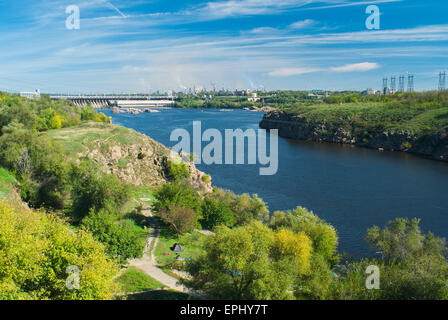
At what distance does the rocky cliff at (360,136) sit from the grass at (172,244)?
67710 millimetres

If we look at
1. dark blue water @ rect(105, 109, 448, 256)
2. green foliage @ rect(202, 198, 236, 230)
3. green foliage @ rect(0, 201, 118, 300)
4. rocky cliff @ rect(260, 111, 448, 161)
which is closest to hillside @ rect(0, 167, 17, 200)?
green foliage @ rect(0, 201, 118, 300)

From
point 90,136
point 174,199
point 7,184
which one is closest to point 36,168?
point 7,184

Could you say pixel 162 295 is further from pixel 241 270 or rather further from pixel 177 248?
pixel 177 248

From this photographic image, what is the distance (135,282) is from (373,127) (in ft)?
308

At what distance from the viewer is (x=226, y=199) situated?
124 ft

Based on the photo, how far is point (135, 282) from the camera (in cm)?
2042

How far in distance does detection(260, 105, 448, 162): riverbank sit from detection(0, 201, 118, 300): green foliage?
260 ft

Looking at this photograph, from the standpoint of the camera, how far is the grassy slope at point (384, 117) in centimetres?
8969

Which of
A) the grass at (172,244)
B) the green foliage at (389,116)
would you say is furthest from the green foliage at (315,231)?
the green foliage at (389,116)

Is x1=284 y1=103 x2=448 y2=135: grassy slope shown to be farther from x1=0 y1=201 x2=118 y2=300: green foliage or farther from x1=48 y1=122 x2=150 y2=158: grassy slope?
x1=0 y1=201 x2=118 y2=300: green foliage

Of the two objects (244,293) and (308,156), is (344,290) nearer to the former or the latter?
(244,293)

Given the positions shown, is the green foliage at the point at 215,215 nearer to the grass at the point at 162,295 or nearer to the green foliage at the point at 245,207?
the green foliage at the point at 245,207

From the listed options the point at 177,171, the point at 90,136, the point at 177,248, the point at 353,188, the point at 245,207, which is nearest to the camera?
the point at 177,248
